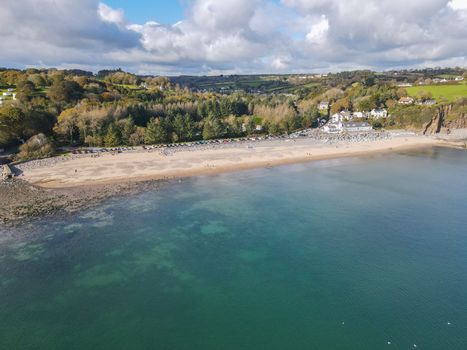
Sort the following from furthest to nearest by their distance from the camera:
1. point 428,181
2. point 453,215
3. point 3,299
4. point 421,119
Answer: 1. point 421,119
2. point 428,181
3. point 453,215
4. point 3,299

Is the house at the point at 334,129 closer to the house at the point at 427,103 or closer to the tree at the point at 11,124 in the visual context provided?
the house at the point at 427,103

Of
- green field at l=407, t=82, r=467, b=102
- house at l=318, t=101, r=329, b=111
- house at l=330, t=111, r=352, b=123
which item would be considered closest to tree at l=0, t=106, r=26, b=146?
house at l=330, t=111, r=352, b=123

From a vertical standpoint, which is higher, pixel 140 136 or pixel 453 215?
pixel 140 136

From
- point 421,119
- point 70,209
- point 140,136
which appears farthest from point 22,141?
point 421,119

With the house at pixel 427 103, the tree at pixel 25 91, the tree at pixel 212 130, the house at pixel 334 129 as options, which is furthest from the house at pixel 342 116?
the tree at pixel 25 91

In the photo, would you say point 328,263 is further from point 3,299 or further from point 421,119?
point 421,119

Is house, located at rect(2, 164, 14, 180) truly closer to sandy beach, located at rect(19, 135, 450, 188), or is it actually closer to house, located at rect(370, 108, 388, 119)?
sandy beach, located at rect(19, 135, 450, 188)
